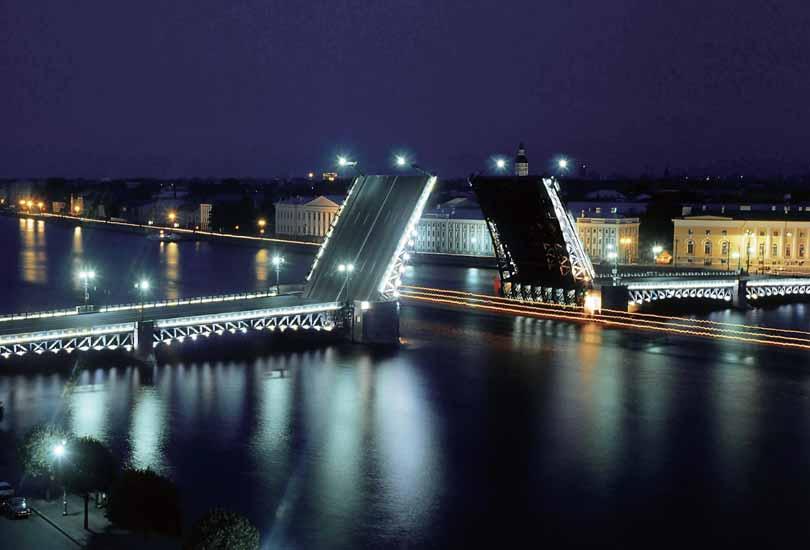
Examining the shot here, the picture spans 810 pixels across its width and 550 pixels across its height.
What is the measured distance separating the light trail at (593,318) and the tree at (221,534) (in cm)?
1397

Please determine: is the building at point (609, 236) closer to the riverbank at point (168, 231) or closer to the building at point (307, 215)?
the riverbank at point (168, 231)

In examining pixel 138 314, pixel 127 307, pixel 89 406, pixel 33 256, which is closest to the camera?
pixel 89 406

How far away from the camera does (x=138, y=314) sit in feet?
59.2

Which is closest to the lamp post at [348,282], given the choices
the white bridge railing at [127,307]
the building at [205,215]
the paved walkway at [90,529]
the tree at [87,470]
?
the white bridge railing at [127,307]

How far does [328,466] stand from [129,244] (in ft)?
139

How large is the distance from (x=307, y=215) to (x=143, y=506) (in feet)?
150

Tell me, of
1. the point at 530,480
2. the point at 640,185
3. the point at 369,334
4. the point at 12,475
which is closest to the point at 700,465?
the point at 530,480

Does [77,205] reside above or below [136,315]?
above

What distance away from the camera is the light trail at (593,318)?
67.2 feet

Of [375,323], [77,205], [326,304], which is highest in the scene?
[77,205]

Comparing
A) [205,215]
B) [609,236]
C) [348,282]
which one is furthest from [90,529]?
[205,215]

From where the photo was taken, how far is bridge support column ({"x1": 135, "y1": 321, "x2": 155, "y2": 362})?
650 inches

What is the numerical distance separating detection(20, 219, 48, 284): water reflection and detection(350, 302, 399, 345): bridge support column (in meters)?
14.6

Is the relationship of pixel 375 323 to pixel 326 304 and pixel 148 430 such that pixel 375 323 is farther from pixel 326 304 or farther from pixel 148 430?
pixel 148 430
